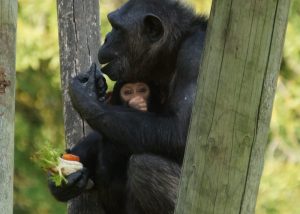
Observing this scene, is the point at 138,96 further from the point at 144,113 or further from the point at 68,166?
the point at 68,166

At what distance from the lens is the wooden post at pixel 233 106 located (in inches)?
143

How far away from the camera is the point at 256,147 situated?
3756mm

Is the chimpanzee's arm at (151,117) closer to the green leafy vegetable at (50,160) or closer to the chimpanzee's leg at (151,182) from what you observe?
the chimpanzee's leg at (151,182)

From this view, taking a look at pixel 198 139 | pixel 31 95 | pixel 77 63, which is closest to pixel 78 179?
pixel 77 63

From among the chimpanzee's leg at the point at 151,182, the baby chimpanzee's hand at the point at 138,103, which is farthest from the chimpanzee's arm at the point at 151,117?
the baby chimpanzee's hand at the point at 138,103

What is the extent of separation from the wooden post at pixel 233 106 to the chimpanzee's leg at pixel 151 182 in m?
1.66

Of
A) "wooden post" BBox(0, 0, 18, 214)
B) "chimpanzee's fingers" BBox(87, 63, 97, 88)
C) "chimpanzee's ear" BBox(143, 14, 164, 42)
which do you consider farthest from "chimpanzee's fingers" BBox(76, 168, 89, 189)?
"wooden post" BBox(0, 0, 18, 214)

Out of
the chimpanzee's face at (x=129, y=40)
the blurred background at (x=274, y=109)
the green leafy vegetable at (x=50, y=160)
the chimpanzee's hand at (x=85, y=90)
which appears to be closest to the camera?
the green leafy vegetable at (x=50, y=160)

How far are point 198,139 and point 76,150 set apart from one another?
2393mm

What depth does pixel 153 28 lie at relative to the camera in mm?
6207

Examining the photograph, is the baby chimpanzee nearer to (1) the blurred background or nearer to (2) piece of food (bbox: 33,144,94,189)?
(2) piece of food (bbox: 33,144,94,189)

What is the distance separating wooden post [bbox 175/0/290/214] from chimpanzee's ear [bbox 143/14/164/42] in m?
2.39

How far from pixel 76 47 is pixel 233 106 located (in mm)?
2644

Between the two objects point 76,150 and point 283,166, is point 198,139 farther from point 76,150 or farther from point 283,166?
point 283,166
